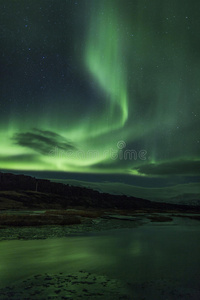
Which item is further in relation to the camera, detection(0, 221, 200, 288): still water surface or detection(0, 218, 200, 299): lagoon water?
detection(0, 221, 200, 288): still water surface

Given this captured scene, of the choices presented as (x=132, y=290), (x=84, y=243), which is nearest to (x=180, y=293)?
(x=132, y=290)

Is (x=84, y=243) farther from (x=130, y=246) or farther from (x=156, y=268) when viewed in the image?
(x=156, y=268)

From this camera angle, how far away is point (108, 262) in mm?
14750

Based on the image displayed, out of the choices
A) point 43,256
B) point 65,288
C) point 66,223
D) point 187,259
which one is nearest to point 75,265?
point 43,256

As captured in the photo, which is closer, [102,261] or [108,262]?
[108,262]

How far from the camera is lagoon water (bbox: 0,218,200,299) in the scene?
36.5 feet

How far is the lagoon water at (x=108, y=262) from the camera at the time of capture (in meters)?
11.1

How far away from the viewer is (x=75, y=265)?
13.7 m

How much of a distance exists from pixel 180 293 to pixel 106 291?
113 inches

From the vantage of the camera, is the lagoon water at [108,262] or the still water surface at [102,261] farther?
the still water surface at [102,261]

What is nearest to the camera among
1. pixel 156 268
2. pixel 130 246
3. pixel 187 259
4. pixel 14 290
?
pixel 14 290

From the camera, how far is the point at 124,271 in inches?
495

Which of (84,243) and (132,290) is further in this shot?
(84,243)

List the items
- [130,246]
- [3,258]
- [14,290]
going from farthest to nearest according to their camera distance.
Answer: [130,246], [3,258], [14,290]
